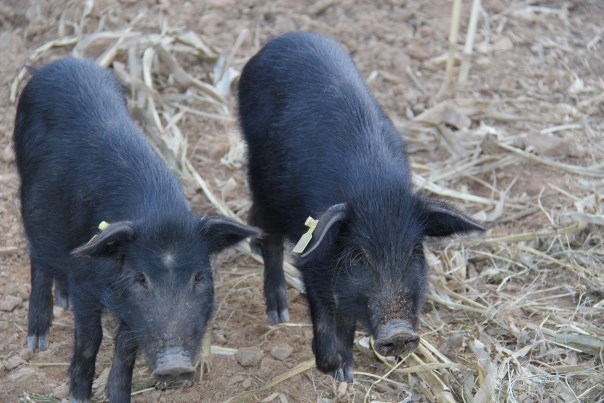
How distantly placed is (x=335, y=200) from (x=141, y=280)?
4.00ft

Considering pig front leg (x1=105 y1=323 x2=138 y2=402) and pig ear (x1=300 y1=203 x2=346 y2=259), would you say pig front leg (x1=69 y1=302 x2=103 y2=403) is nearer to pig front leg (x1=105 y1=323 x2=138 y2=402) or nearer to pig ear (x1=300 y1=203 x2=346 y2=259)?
pig front leg (x1=105 y1=323 x2=138 y2=402)

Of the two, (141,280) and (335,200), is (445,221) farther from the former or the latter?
(141,280)

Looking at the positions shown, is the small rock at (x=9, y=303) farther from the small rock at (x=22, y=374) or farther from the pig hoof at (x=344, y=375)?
the pig hoof at (x=344, y=375)

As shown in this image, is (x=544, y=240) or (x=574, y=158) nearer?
(x=544, y=240)

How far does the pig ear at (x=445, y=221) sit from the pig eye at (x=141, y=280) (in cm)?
153

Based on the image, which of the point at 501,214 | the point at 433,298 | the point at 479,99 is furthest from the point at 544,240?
the point at 479,99

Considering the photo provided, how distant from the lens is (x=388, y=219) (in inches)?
208

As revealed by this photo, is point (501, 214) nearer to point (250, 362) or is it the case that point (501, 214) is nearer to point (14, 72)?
point (250, 362)

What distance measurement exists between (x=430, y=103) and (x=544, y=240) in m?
2.31

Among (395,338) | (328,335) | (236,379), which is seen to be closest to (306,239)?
(395,338)

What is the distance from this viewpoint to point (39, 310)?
20.8 ft

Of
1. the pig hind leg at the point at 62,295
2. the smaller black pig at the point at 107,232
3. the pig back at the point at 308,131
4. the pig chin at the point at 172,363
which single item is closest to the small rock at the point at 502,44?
the pig back at the point at 308,131

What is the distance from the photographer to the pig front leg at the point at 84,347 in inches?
220

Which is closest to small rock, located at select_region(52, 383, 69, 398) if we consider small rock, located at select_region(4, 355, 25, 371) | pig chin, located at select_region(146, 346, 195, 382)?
small rock, located at select_region(4, 355, 25, 371)
